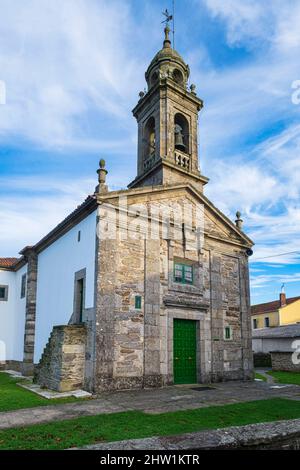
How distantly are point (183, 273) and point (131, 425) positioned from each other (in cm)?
809

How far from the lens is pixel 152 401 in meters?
9.84

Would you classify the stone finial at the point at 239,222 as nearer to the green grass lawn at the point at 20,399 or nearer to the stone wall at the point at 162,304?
the stone wall at the point at 162,304

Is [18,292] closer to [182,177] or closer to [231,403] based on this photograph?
[182,177]

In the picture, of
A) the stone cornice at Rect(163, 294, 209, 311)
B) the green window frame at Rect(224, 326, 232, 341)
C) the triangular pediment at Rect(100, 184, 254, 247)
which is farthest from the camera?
the green window frame at Rect(224, 326, 232, 341)

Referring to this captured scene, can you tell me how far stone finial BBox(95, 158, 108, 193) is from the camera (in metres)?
12.8

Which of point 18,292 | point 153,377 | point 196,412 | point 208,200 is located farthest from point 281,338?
point 196,412

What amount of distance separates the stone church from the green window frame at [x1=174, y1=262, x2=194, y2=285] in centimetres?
4

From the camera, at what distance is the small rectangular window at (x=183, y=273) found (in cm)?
1436

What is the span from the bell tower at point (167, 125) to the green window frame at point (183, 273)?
137 inches

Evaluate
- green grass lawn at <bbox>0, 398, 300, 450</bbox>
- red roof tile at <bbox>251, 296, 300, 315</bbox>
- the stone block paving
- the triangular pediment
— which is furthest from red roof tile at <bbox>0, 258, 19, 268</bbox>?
red roof tile at <bbox>251, 296, 300, 315</bbox>

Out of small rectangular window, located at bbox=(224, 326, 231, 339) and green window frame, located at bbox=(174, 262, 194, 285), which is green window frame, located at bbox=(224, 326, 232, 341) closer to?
small rectangular window, located at bbox=(224, 326, 231, 339)

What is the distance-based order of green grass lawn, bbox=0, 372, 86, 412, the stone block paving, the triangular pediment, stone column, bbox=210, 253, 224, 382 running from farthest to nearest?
stone column, bbox=210, 253, 224, 382 < the triangular pediment < green grass lawn, bbox=0, 372, 86, 412 < the stone block paving
